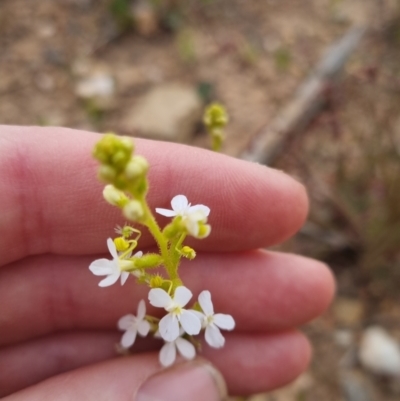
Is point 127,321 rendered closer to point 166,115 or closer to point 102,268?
point 102,268

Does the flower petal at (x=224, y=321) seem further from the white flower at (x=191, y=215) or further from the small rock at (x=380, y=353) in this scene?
the small rock at (x=380, y=353)

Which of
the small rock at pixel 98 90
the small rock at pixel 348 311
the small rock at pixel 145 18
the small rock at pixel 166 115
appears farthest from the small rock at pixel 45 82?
the small rock at pixel 348 311

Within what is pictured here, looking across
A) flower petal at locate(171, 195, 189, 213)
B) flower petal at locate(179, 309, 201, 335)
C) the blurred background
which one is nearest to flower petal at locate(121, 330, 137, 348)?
flower petal at locate(179, 309, 201, 335)

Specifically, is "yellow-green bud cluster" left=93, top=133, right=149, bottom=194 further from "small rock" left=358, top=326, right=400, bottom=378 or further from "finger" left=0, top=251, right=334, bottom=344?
"small rock" left=358, top=326, right=400, bottom=378

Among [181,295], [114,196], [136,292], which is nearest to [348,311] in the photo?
[136,292]

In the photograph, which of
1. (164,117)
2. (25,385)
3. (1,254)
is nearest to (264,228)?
(1,254)

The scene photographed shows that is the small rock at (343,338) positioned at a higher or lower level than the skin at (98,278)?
lower
